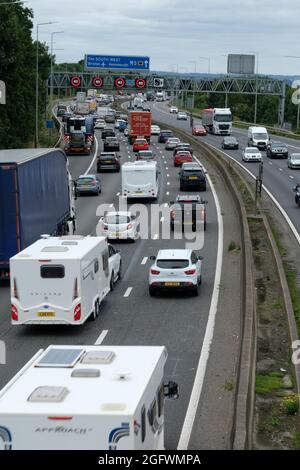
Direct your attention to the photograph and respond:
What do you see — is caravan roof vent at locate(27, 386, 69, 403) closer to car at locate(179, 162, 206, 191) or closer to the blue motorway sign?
car at locate(179, 162, 206, 191)

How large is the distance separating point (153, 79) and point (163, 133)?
70.1 feet

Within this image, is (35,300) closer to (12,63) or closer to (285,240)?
(285,240)

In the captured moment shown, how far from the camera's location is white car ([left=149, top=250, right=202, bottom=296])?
28734 mm

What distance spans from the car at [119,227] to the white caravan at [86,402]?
86.4ft

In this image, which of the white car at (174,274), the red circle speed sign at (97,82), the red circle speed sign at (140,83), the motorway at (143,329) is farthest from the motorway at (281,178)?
the red circle speed sign at (97,82)

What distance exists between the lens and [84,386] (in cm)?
1170

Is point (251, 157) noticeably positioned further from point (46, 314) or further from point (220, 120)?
point (46, 314)

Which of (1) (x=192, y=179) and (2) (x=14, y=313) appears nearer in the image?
(2) (x=14, y=313)

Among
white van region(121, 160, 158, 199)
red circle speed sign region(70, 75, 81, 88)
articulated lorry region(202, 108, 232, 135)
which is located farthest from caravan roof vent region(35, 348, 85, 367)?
articulated lorry region(202, 108, 232, 135)

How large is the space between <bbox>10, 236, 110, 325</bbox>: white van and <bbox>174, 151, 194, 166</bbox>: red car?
172 ft

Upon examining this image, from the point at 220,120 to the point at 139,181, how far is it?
2542 inches

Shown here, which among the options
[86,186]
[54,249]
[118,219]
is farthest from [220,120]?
[54,249]

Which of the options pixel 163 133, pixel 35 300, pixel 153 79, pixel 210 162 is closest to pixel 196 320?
pixel 35 300

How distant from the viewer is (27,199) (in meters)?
31.2
